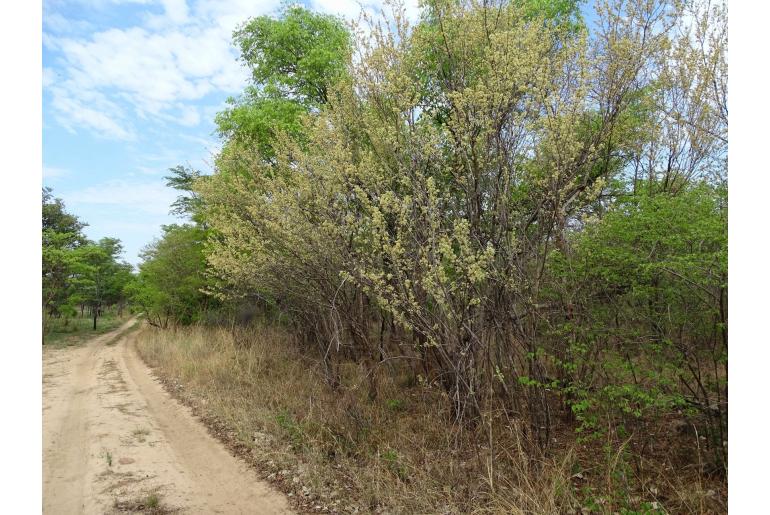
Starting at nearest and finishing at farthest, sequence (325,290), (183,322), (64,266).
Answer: (325,290), (183,322), (64,266)

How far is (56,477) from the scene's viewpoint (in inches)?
183

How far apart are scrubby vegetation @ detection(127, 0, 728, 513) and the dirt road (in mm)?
724

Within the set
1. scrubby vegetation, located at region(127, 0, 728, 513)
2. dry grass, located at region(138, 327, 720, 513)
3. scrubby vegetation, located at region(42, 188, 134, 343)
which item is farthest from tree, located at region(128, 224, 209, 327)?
scrubby vegetation, located at region(127, 0, 728, 513)

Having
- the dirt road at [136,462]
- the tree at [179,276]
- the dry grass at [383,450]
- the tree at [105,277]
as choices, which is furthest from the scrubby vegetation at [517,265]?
the tree at [105,277]

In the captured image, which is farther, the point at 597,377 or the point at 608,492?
the point at 597,377

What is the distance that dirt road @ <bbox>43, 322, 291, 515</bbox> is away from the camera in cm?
414

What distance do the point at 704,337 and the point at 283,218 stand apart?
4795 mm

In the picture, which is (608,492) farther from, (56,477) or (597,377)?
(56,477)

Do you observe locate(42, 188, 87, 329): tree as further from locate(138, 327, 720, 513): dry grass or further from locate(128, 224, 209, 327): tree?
locate(138, 327, 720, 513): dry grass

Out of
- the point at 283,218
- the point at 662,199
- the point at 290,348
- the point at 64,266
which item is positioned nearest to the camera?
the point at 662,199

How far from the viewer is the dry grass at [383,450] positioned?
3.81 m

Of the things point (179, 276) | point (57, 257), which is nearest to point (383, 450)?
point (179, 276)

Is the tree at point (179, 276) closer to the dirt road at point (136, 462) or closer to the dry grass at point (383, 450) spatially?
the dirt road at point (136, 462)

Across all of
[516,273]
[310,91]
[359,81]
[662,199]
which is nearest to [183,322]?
[310,91]
